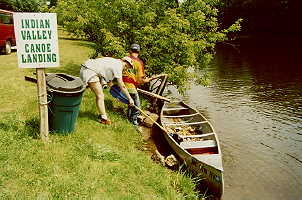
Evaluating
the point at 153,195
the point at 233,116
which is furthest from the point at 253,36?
the point at 153,195

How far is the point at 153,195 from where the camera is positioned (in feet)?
24.7

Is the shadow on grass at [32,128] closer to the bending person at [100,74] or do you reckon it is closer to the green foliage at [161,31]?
the bending person at [100,74]

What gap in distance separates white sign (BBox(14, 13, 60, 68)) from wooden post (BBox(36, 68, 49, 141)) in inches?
8.8

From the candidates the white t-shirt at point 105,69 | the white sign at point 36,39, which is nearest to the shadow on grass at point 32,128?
the white sign at point 36,39

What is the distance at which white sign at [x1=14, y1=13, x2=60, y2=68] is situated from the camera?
25.2 feet

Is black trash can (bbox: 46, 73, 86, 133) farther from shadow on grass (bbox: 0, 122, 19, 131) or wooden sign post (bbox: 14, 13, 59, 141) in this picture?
shadow on grass (bbox: 0, 122, 19, 131)

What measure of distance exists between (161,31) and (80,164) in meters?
8.52

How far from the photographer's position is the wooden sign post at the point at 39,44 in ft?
25.2

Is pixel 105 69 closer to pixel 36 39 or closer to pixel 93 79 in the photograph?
pixel 93 79

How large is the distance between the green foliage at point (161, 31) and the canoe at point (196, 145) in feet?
6.12

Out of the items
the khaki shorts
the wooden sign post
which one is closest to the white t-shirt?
the khaki shorts

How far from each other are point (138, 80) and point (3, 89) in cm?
513

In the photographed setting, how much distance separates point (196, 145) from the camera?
429 inches

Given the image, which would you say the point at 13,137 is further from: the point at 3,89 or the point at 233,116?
the point at 233,116
